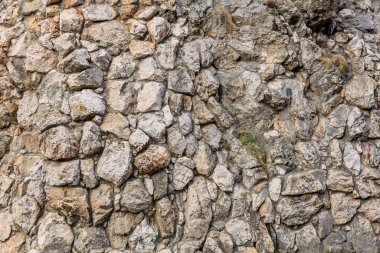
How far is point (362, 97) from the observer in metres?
6.09

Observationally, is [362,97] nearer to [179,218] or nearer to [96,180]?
[179,218]

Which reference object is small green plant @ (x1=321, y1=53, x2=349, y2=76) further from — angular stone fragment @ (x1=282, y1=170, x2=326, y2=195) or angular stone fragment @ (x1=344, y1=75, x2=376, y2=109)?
angular stone fragment @ (x1=282, y1=170, x2=326, y2=195)

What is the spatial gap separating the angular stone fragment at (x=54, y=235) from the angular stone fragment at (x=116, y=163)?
0.67 m

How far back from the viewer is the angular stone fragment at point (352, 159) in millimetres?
5724

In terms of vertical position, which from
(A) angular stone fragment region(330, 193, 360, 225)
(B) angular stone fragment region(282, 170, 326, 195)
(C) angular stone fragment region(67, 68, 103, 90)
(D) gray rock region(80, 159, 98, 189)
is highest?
(C) angular stone fragment region(67, 68, 103, 90)

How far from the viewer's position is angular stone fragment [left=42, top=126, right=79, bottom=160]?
4.88m

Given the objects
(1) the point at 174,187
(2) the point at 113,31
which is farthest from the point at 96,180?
(2) the point at 113,31

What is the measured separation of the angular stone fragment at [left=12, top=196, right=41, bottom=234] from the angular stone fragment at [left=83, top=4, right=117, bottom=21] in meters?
2.37

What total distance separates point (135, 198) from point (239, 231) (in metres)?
1.28

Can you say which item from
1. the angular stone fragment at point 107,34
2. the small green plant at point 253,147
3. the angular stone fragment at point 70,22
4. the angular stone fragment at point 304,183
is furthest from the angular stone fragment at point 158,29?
the angular stone fragment at point 304,183

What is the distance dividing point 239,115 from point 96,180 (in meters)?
2.08

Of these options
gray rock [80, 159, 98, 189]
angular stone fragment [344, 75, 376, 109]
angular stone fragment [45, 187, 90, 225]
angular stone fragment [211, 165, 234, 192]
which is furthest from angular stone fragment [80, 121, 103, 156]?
angular stone fragment [344, 75, 376, 109]

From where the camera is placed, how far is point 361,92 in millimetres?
6121

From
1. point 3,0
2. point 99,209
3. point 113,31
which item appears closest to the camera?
point 99,209
